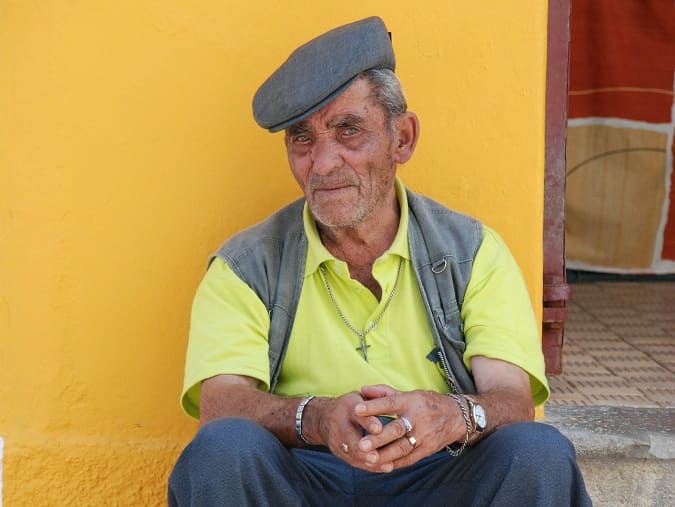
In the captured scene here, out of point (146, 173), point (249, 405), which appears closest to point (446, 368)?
point (249, 405)

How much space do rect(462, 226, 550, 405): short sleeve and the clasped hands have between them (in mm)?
309

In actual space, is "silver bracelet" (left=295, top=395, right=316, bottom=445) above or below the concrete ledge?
above

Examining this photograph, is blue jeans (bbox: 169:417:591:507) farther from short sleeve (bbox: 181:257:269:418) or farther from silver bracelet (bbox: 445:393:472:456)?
short sleeve (bbox: 181:257:269:418)

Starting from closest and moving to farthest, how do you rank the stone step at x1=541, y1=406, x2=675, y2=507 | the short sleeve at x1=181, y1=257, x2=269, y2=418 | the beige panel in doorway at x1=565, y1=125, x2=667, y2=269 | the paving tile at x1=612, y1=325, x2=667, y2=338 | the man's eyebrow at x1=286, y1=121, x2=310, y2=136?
the short sleeve at x1=181, y1=257, x2=269, y2=418 → the man's eyebrow at x1=286, y1=121, x2=310, y2=136 → the stone step at x1=541, y1=406, x2=675, y2=507 → the paving tile at x1=612, y1=325, x2=667, y2=338 → the beige panel in doorway at x1=565, y1=125, x2=667, y2=269

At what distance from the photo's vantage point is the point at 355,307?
115 inches

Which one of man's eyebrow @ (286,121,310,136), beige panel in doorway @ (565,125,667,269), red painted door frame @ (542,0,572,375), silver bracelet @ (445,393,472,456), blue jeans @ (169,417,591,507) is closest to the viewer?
blue jeans @ (169,417,591,507)

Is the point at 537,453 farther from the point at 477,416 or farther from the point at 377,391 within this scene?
the point at 377,391

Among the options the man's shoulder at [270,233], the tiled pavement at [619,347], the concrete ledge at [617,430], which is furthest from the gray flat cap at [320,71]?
the tiled pavement at [619,347]

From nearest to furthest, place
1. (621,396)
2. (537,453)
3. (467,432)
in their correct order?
(537,453) → (467,432) → (621,396)

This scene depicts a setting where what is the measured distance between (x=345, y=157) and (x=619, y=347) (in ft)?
8.04

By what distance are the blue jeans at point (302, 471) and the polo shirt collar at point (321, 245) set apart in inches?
21.7

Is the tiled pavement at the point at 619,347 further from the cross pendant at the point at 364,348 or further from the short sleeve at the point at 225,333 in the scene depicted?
the short sleeve at the point at 225,333

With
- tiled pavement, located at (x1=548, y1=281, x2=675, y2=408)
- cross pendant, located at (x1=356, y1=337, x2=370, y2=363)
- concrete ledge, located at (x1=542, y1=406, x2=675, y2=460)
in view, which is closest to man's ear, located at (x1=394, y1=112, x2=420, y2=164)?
cross pendant, located at (x1=356, y1=337, x2=370, y2=363)

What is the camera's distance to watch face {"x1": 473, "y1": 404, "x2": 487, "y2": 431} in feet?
8.36
